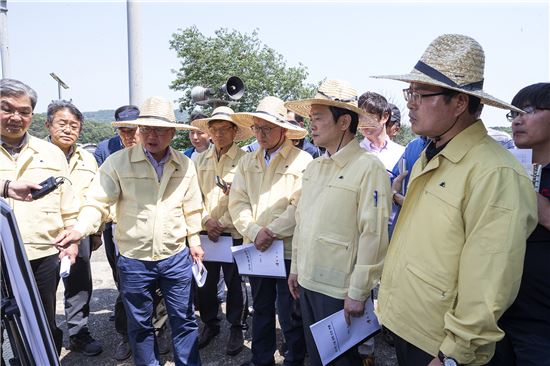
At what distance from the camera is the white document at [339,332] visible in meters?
2.31

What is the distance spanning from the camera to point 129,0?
247 inches

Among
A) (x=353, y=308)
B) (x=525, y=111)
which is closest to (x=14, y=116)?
(x=353, y=308)

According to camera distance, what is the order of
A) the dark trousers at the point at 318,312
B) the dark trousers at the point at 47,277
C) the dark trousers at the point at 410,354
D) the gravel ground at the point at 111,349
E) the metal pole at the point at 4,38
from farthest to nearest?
1. the metal pole at the point at 4,38
2. the gravel ground at the point at 111,349
3. the dark trousers at the point at 47,277
4. the dark trousers at the point at 318,312
5. the dark trousers at the point at 410,354

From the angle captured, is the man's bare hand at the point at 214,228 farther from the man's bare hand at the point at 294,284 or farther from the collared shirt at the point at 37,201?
the collared shirt at the point at 37,201

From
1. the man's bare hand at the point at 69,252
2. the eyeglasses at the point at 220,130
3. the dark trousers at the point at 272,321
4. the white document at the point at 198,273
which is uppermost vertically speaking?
the eyeglasses at the point at 220,130

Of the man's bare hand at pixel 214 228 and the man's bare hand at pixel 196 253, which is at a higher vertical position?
the man's bare hand at pixel 214 228

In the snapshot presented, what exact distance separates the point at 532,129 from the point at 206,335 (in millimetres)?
3111

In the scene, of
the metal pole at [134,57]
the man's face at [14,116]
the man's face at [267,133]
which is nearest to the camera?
the man's face at [14,116]

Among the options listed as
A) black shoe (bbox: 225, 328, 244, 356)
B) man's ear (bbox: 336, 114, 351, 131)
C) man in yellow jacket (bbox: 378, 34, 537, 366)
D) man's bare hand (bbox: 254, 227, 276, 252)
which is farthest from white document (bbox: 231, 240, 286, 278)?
man in yellow jacket (bbox: 378, 34, 537, 366)

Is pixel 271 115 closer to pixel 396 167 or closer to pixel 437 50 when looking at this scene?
pixel 396 167

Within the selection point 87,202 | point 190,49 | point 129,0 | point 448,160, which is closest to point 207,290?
point 87,202

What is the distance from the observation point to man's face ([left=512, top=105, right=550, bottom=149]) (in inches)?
73.2

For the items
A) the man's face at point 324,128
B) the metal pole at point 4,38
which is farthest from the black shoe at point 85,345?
the metal pole at point 4,38

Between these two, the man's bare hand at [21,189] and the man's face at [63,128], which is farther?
the man's face at [63,128]
